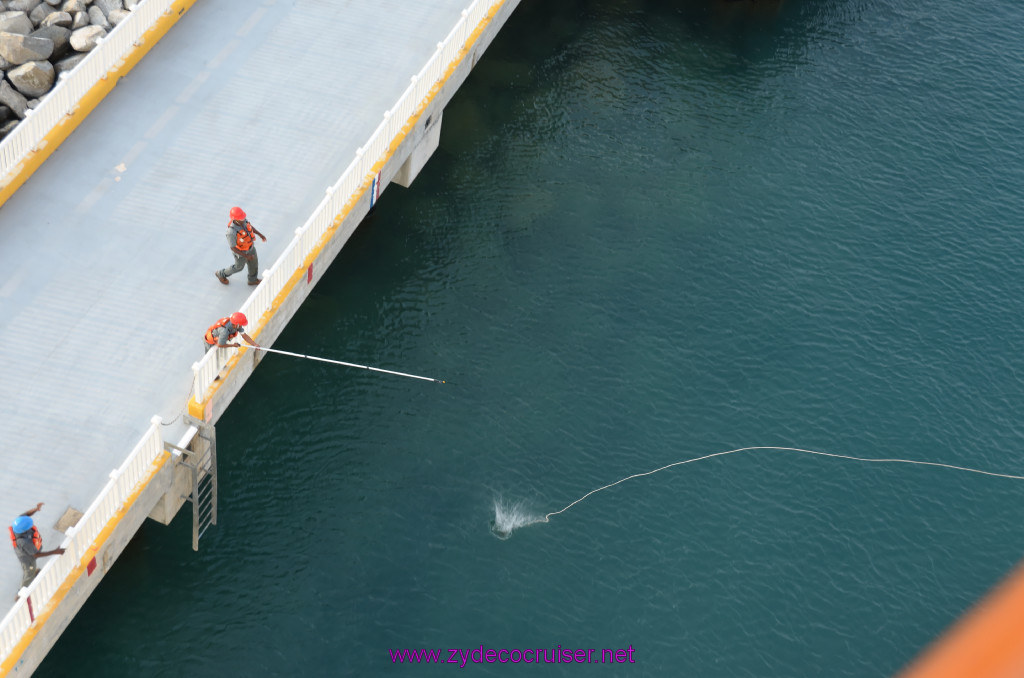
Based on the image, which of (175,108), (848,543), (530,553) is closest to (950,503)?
(848,543)

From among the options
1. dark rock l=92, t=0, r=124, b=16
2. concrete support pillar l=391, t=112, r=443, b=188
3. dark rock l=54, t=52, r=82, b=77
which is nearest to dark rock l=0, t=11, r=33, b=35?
dark rock l=54, t=52, r=82, b=77

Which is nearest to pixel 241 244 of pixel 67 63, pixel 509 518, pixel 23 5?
pixel 509 518

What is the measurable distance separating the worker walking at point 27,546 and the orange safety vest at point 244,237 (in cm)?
658

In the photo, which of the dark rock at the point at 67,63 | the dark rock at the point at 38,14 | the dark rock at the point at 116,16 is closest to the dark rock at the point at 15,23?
the dark rock at the point at 38,14

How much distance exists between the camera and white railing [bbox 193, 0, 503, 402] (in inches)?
Answer: 861

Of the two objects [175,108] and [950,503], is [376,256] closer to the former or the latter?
[175,108]

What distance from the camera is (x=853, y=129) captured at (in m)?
36.8

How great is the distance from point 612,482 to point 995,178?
58.4 ft

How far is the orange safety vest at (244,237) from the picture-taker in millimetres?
22016

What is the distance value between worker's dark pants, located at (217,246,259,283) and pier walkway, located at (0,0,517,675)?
1.45ft

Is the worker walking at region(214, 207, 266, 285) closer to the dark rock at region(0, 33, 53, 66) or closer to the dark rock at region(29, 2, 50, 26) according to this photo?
the dark rock at region(0, 33, 53, 66)

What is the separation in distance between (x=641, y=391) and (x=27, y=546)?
15.5 meters

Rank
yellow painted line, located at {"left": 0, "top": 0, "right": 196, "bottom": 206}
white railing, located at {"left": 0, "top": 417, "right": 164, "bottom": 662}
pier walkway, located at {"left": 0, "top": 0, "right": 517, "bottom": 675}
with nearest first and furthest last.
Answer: white railing, located at {"left": 0, "top": 417, "right": 164, "bottom": 662}
pier walkway, located at {"left": 0, "top": 0, "right": 517, "bottom": 675}
yellow painted line, located at {"left": 0, "top": 0, "right": 196, "bottom": 206}

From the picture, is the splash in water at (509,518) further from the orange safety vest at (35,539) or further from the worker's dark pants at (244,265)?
the orange safety vest at (35,539)
